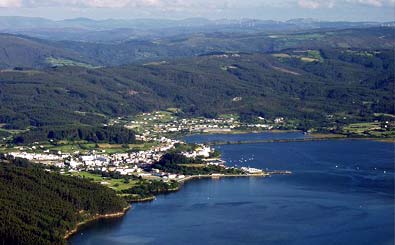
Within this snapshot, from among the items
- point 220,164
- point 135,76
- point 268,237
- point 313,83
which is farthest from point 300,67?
point 268,237

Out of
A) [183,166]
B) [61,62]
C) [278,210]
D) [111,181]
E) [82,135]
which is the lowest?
[61,62]

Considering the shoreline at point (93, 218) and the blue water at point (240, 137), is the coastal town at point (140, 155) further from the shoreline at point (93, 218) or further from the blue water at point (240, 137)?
the shoreline at point (93, 218)

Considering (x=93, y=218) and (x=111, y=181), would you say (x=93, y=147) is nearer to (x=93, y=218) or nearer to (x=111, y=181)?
(x=111, y=181)

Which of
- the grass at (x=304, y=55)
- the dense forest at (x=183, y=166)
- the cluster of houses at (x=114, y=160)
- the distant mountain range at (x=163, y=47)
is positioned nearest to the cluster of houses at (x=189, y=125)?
the cluster of houses at (x=114, y=160)

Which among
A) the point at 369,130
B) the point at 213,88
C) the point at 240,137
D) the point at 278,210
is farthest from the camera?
the point at 213,88

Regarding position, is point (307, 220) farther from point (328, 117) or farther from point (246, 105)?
point (246, 105)

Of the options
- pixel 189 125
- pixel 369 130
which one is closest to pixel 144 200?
pixel 369 130

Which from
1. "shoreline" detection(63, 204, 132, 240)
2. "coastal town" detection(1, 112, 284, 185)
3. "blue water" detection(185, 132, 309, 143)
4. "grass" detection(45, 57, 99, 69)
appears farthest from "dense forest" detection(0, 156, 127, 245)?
"grass" detection(45, 57, 99, 69)
